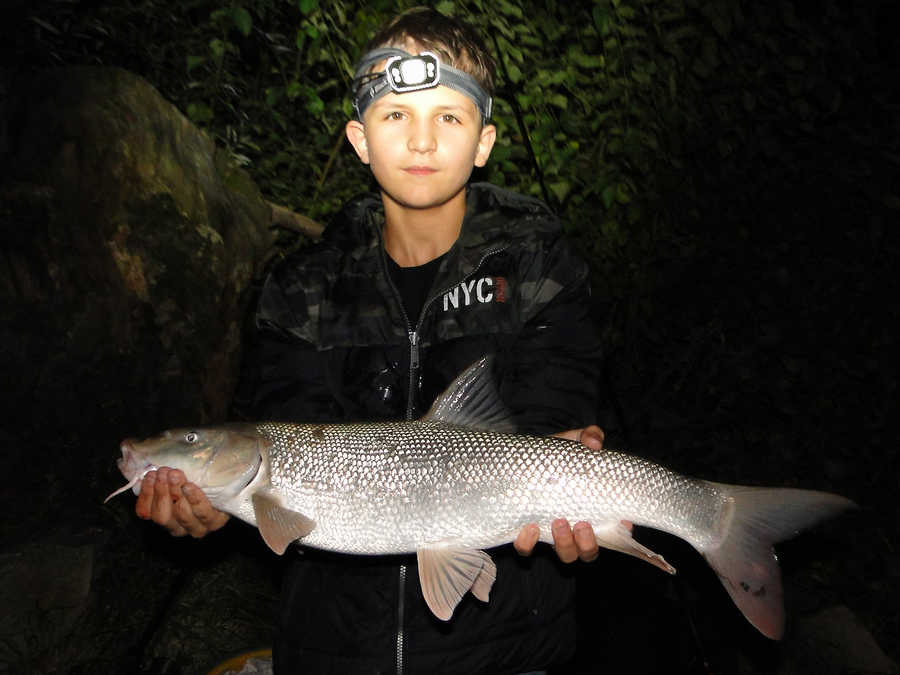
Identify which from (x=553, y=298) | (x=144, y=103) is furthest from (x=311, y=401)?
(x=144, y=103)

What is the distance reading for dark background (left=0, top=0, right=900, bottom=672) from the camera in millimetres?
3572

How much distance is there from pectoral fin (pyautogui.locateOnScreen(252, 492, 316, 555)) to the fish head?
0.08 meters

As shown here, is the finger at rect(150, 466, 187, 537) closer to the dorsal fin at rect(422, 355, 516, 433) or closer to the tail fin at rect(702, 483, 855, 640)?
the dorsal fin at rect(422, 355, 516, 433)

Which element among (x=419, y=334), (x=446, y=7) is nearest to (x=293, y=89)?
(x=446, y=7)

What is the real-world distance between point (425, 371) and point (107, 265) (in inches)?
72.8

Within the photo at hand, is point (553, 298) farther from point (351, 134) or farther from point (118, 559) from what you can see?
point (118, 559)

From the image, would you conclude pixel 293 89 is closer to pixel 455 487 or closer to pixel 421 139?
pixel 421 139

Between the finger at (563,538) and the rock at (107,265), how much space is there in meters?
2.27

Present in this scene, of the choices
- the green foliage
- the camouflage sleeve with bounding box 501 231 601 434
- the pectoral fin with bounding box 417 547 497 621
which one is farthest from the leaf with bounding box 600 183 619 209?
the pectoral fin with bounding box 417 547 497 621

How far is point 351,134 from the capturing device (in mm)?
2502

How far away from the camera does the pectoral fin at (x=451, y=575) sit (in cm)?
189

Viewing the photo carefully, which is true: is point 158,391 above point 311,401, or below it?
below

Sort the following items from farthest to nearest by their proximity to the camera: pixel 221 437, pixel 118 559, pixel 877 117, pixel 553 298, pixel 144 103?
pixel 877 117
pixel 144 103
pixel 118 559
pixel 553 298
pixel 221 437

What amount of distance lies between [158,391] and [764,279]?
3.47 m
